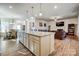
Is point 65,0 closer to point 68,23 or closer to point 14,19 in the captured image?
point 68,23

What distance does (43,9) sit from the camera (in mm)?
2076

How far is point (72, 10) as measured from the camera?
2047 millimetres

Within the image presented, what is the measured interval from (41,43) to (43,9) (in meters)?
0.74

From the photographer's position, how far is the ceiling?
6.72 ft

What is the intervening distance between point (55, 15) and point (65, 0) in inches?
14.9

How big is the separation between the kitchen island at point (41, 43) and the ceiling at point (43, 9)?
1.49 ft

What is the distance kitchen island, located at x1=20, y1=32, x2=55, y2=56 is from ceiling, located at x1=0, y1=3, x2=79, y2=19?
46 centimetres

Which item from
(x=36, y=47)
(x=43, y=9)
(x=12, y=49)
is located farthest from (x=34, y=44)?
(x=43, y=9)

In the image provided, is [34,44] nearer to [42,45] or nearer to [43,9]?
[42,45]

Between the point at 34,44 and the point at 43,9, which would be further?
the point at 34,44

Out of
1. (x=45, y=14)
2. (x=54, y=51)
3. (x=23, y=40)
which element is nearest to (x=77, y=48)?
(x=54, y=51)

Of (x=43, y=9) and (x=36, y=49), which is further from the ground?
(x=43, y=9)

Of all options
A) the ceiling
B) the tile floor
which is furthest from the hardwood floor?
the ceiling

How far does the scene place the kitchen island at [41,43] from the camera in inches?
83.1
